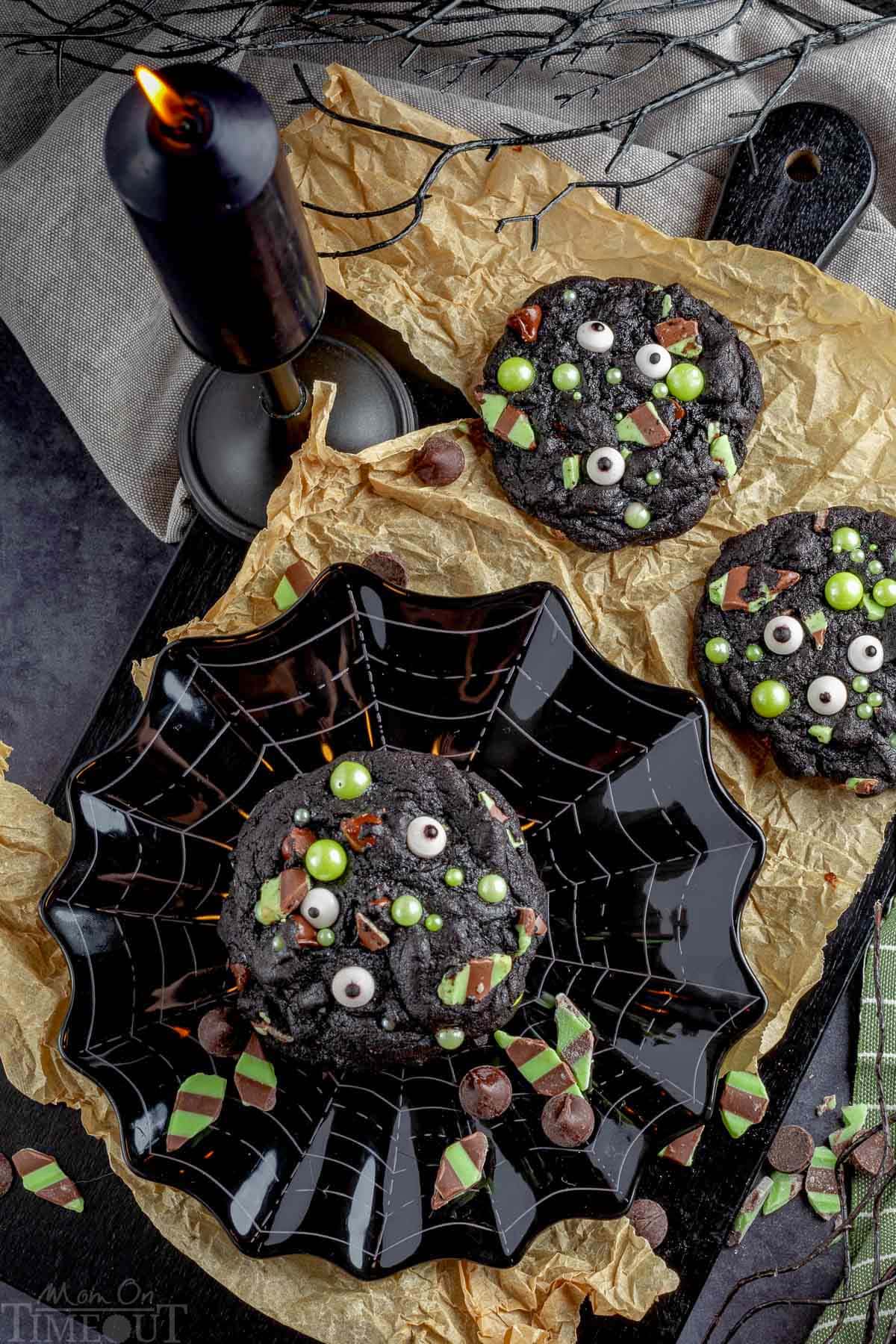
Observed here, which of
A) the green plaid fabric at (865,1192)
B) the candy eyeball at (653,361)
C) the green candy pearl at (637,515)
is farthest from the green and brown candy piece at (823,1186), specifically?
the candy eyeball at (653,361)

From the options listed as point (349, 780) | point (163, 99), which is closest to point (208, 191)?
point (163, 99)

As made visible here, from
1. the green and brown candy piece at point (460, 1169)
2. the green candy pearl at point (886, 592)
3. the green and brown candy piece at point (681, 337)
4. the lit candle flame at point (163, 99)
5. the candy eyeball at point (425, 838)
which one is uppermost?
the lit candle flame at point (163, 99)

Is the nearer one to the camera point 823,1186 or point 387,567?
point 387,567

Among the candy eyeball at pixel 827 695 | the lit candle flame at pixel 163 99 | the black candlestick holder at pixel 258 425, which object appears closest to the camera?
the lit candle flame at pixel 163 99

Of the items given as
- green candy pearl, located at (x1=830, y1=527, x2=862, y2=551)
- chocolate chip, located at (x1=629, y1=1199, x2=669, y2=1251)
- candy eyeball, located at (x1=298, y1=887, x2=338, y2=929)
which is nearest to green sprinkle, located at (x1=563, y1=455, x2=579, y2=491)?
green candy pearl, located at (x1=830, y1=527, x2=862, y2=551)

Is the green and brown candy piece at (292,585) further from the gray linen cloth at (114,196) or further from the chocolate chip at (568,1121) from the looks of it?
the chocolate chip at (568,1121)

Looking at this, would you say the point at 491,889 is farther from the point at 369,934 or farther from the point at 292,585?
the point at 292,585

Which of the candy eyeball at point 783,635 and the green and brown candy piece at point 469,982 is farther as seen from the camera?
the candy eyeball at point 783,635
